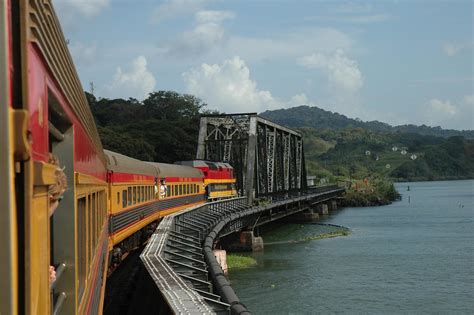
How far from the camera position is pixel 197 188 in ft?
112

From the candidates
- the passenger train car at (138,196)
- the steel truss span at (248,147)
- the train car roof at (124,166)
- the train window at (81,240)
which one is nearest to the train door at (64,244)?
the train window at (81,240)

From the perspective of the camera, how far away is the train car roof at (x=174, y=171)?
2469 centimetres

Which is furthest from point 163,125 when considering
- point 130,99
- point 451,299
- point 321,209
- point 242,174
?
point 451,299

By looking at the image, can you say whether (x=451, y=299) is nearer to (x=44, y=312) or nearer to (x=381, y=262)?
(x=381, y=262)

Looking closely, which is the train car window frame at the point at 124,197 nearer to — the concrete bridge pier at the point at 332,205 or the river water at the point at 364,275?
the river water at the point at 364,275

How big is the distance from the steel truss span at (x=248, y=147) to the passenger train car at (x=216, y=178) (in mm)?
4468

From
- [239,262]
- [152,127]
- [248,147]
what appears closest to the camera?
[239,262]

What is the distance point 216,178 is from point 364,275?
12.5 m

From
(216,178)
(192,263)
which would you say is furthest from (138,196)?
(216,178)

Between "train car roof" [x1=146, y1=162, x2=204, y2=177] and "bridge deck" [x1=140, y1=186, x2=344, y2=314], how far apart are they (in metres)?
1.84

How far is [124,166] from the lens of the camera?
16.2m

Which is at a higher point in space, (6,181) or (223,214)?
(6,181)

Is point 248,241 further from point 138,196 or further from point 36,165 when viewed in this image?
point 36,165

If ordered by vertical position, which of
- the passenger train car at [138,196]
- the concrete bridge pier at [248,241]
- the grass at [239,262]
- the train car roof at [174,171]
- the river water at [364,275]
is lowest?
the river water at [364,275]
